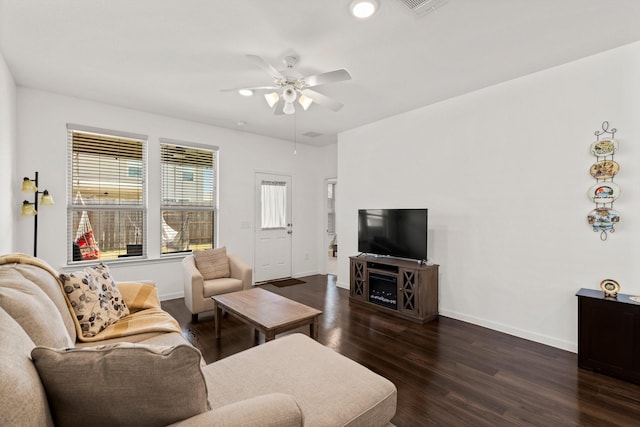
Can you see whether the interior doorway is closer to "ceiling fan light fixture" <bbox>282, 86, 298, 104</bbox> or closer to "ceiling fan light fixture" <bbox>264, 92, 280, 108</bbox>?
"ceiling fan light fixture" <bbox>264, 92, 280, 108</bbox>

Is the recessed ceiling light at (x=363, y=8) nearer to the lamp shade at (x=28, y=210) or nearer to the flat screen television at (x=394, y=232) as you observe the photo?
the flat screen television at (x=394, y=232)

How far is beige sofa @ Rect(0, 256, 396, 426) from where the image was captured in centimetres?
83

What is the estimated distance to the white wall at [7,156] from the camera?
9.25 feet

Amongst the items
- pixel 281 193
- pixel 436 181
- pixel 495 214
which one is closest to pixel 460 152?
pixel 436 181

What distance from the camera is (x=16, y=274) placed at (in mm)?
1535

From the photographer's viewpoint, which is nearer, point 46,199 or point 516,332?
point 516,332

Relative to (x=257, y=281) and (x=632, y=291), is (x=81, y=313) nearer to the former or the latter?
(x=257, y=281)

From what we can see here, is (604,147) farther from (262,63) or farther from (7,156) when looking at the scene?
(7,156)

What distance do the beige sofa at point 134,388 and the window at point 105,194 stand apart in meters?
3.00

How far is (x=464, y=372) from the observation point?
2494 millimetres

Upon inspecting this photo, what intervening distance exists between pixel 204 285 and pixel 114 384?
290 cm

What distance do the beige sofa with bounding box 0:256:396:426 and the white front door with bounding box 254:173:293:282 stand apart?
420 cm

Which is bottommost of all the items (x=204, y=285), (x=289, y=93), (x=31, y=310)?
(x=204, y=285)

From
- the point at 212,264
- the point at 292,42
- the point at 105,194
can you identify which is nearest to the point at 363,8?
the point at 292,42
